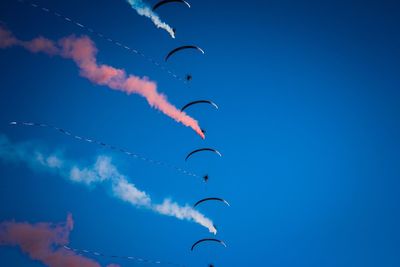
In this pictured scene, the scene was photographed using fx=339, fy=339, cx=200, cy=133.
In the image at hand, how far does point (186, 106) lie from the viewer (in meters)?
26.1

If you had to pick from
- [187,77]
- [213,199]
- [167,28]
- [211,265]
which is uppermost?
[167,28]

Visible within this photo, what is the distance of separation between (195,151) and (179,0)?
11.6 metres

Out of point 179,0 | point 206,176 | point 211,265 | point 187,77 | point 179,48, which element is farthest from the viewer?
point 211,265

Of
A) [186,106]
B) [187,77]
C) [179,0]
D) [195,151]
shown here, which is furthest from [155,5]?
[195,151]

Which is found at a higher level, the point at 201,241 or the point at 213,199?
the point at 213,199

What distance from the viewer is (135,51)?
73.0 ft

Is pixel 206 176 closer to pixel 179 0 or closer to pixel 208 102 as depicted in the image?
pixel 208 102

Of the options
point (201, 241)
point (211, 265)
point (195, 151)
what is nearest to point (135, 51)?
point (195, 151)

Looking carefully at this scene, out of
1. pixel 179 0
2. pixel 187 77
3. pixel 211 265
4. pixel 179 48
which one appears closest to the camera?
pixel 179 0

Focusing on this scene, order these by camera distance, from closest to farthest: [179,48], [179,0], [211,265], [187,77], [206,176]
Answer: [179,0]
[179,48]
[187,77]
[206,176]
[211,265]

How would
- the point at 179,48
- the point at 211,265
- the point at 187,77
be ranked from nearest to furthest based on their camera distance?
the point at 179,48, the point at 187,77, the point at 211,265

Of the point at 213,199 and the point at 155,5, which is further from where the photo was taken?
the point at 213,199

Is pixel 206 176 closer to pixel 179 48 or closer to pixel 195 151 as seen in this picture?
pixel 195 151

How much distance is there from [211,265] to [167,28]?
20.5 metres
